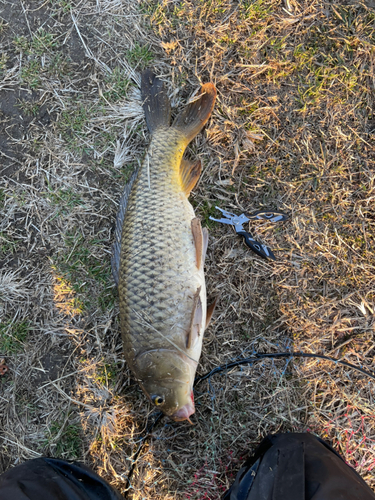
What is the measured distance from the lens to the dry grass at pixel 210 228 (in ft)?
7.57

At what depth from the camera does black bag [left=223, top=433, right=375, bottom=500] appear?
174 centimetres

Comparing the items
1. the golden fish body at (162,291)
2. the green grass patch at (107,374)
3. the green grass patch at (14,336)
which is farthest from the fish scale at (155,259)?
the green grass patch at (14,336)

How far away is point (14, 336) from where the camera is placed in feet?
8.19

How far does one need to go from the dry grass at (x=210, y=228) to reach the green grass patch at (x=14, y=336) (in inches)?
0.4

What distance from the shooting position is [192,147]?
8.00ft

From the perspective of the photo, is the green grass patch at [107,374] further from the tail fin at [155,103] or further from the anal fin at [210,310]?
the tail fin at [155,103]

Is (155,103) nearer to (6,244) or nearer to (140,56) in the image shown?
(140,56)

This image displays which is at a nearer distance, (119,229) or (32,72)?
(119,229)

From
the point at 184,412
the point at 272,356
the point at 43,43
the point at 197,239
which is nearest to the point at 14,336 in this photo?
the point at 184,412

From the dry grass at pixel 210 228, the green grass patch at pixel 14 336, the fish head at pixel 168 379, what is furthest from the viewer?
the green grass patch at pixel 14 336

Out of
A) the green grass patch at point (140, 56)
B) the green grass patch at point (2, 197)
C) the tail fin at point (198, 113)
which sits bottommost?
the green grass patch at point (2, 197)

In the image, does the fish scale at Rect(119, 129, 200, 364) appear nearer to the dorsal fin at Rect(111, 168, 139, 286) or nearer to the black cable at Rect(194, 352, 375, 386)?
the dorsal fin at Rect(111, 168, 139, 286)

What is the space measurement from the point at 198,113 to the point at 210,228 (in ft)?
2.68

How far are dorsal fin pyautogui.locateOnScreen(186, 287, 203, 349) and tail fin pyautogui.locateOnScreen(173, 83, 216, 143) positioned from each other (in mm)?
1131
